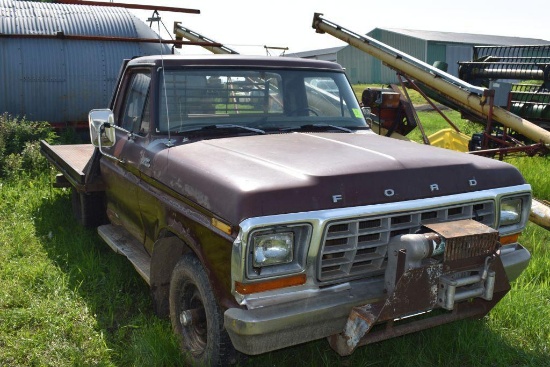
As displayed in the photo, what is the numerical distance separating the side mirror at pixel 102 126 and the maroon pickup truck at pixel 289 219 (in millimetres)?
10

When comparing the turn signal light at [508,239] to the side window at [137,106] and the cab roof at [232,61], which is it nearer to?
the cab roof at [232,61]

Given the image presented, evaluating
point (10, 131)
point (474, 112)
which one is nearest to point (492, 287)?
point (474, 112)

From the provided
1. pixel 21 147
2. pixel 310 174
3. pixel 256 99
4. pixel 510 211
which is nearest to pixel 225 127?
pixel 256 99

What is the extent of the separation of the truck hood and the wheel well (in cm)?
42

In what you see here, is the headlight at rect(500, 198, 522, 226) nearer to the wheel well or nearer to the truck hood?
the truck hood

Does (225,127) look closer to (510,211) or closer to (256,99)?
(256,99)

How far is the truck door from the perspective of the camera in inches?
164

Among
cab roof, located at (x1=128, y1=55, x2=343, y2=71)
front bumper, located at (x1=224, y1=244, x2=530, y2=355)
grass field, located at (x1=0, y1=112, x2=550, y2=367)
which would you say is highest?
cab roof, located at (x1=128, y1=55, x2=343, y2=71)

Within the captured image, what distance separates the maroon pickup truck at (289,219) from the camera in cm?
277

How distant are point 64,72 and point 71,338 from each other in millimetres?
8959

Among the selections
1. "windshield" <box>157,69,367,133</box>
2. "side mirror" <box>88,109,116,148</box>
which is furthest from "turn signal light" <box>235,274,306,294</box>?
"side mirror" <box>88,109,116,148</box>

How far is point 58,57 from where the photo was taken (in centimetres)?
1162

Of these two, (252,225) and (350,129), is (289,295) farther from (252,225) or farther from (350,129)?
(350,129)

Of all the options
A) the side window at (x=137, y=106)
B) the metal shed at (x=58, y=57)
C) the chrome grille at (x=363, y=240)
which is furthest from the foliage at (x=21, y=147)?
the chrome grille at (x=363, y=240)
